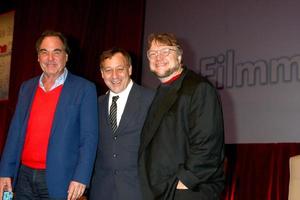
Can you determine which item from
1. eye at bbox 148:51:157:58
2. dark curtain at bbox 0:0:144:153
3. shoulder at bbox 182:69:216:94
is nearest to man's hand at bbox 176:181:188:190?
shoulder at bbox 182:69:216:94

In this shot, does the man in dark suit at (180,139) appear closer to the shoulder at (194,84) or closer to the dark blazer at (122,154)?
the shoulder at (194,84)

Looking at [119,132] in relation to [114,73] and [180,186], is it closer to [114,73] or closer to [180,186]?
[114,73]

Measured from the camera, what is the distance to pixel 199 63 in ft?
13.5

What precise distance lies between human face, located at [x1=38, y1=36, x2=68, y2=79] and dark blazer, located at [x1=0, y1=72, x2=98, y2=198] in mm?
81

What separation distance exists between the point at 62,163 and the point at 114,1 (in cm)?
348

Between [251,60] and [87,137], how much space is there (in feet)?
6.72

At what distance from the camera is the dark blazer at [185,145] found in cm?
179

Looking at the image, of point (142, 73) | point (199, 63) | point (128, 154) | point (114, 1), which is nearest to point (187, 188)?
point (128, 154)

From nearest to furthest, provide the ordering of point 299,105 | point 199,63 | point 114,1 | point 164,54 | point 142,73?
point 164,54 → point 299,105 → point 199,63 → point 142,73 → point 114,1

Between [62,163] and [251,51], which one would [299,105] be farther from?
[62,163]

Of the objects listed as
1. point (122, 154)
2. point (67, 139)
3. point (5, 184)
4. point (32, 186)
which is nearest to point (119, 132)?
point (122, 154)

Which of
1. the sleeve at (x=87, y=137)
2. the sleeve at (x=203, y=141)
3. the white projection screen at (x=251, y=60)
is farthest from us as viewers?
the white projection screen at (x=251, y=60)

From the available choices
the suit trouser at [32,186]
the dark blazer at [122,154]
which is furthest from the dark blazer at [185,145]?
the suit trouser at [32,186]

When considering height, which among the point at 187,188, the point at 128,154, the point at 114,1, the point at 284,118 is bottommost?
the point at 187,188
